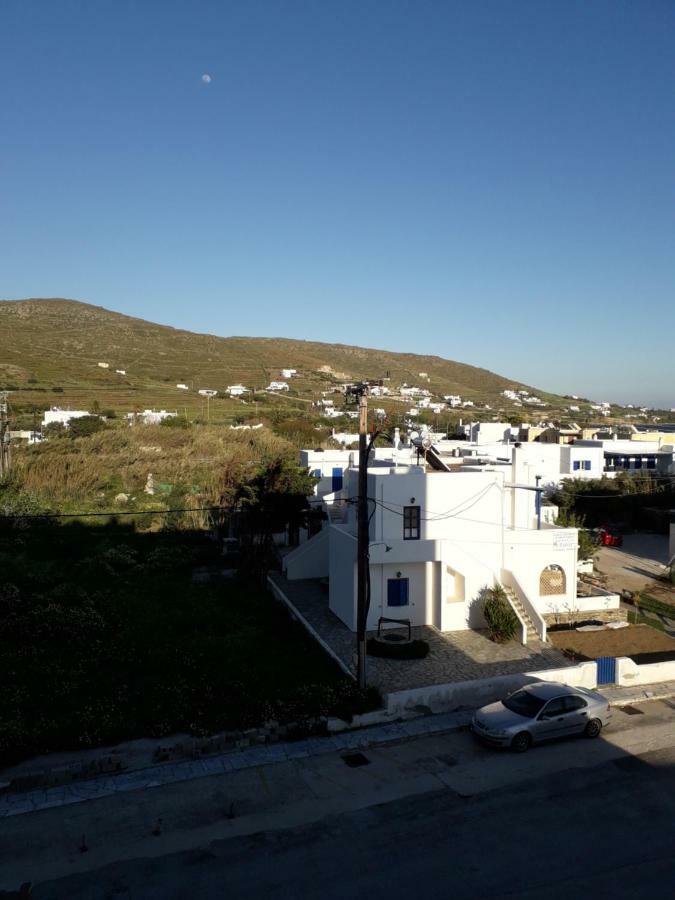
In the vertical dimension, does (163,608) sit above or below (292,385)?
below

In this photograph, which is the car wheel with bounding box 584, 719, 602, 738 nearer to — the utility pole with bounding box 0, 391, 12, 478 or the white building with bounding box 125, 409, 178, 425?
the utility pole with bounding box 0, 391, 12, 478

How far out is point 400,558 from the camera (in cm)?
1917

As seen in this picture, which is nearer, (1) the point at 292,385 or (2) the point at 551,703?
(2) the point at 551,703

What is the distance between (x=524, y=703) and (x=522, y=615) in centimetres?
602

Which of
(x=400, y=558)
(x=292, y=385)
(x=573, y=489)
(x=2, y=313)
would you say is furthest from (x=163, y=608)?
(x=2, y=313)

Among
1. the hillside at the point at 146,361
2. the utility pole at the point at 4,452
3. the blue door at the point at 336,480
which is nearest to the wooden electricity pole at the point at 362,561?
the blue door at the point at 336,480

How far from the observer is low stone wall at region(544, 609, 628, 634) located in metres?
21.0

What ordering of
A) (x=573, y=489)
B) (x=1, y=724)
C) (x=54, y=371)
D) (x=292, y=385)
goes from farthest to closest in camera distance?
(x=292, y=385)
(x=54, y=371)
(x=573, y=489)
(x=1, y=724)

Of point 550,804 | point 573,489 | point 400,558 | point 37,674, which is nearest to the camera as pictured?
point 550,804

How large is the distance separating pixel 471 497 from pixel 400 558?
2.91m

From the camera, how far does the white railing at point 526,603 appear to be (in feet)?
61.6

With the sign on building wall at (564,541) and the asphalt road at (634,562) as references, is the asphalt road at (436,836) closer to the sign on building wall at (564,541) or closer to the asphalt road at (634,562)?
the sign on building wall at (564,541)

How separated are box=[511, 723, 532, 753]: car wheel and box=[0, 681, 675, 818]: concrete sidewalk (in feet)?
4.53

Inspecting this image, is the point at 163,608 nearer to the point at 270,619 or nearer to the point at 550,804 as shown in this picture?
the point at 270,619
